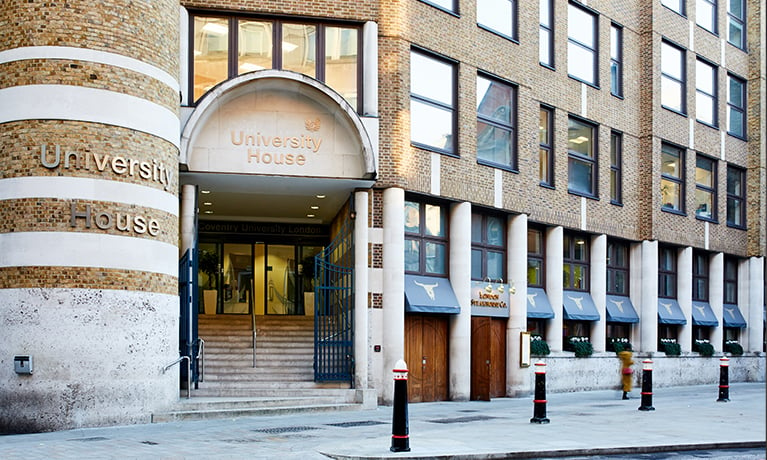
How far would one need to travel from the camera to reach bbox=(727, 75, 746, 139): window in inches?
1473

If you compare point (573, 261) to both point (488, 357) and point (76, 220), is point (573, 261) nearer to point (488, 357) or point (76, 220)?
point (488, 357)

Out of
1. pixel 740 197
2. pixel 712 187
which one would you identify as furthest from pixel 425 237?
pixel 740 197

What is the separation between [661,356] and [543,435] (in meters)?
18.2

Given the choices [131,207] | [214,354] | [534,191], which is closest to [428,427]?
[131,207]

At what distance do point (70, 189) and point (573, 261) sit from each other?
1716cm

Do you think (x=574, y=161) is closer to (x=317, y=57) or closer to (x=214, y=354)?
(x=317, y=57)

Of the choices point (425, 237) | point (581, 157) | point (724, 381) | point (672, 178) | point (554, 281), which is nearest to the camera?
point (724, 381)

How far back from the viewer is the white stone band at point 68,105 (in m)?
16.7

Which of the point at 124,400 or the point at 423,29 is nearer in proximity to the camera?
the point at 124,400

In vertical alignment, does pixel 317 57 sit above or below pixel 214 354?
above

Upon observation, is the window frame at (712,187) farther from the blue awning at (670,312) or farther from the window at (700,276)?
the blue awning at (670,312)

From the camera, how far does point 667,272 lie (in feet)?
111

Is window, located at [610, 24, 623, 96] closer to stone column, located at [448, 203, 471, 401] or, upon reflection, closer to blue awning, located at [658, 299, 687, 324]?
blue awning, located at [658, 299, 687, 324]

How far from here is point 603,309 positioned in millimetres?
30047
